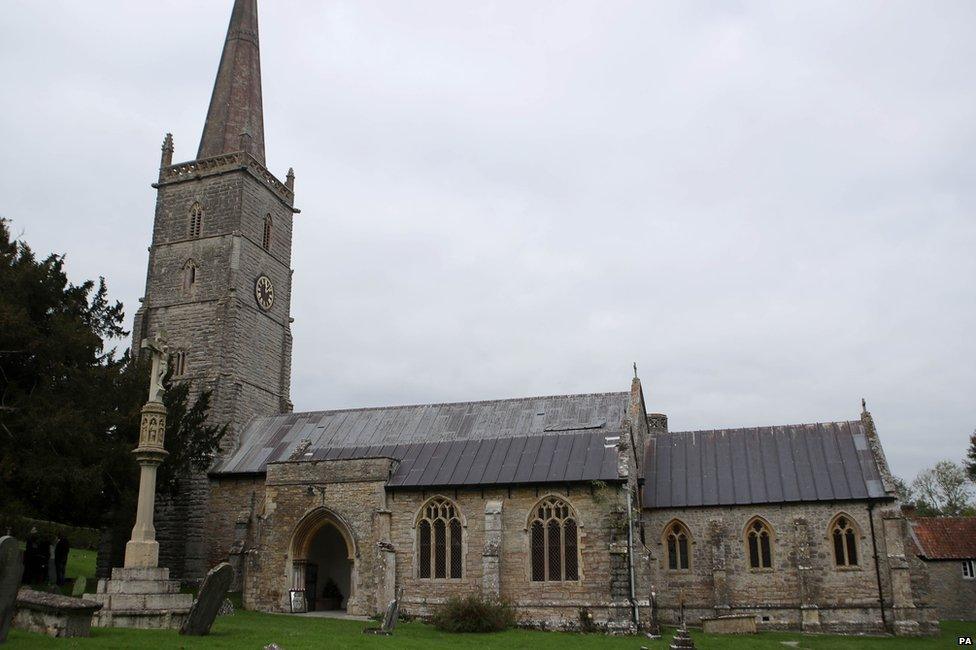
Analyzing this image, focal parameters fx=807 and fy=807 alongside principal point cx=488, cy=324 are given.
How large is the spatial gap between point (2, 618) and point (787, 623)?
22959 mm

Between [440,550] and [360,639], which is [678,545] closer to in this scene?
[440,550]

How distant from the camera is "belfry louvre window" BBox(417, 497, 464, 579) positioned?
90.8ft

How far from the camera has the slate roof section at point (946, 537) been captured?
125 feet

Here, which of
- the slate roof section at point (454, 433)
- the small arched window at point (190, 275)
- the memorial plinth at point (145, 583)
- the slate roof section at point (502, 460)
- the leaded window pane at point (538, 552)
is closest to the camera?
the memorial plinth at point (145, 583)

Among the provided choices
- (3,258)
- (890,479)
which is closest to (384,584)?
(3,258)

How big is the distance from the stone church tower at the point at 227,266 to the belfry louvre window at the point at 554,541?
45.8 ft

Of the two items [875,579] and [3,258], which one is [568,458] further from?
[3,258]

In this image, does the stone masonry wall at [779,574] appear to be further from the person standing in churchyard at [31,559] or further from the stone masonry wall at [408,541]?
the person standing in churchyard at [31,559]

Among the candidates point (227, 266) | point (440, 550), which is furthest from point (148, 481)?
point (227, 266)

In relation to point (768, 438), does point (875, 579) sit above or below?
below

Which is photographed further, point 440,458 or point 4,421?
point 440,458

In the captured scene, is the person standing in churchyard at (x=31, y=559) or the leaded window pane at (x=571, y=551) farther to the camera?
the leaded window pane at (x=571, y=551)

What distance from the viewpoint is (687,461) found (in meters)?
31.1

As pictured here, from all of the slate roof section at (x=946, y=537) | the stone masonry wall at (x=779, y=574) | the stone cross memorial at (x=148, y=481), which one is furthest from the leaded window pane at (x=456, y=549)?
the slate roof section at (x=946, y=537)
